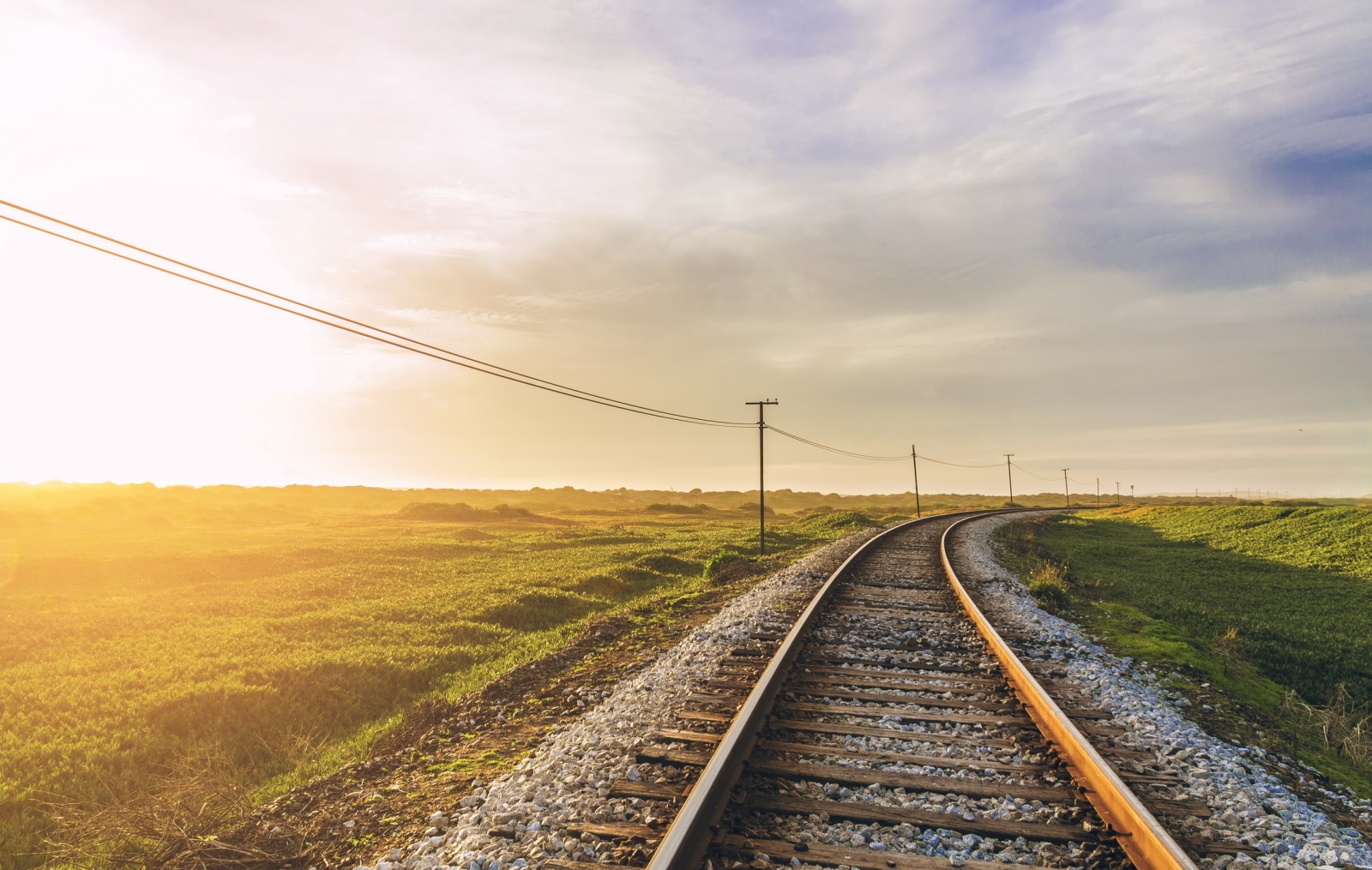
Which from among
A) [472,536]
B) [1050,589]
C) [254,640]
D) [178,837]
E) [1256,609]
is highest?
[1050,589]

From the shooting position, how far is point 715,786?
14.9ft

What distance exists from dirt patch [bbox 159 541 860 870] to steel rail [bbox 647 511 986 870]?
200 cm

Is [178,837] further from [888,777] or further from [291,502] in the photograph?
[291,502]

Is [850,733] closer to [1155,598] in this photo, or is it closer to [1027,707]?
[1027,707]

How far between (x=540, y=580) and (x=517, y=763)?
16099 mm

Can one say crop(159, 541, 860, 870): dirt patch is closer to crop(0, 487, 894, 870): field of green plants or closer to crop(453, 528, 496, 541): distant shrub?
crop(0, 487, 894, 870): field of green plants

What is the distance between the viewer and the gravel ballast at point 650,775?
4191 millimetres

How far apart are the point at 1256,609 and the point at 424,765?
1924 centimetres

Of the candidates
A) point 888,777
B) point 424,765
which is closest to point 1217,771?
point 888,777

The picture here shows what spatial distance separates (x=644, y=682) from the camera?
7.88 meters

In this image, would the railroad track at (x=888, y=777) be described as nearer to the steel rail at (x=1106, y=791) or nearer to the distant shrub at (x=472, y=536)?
the steel rail at (x=1106, y=791)

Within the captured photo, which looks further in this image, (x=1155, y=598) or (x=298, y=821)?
(x=1155, y=598)

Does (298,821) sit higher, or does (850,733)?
(850,733)

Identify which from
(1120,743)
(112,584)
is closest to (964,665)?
(1120,743)
